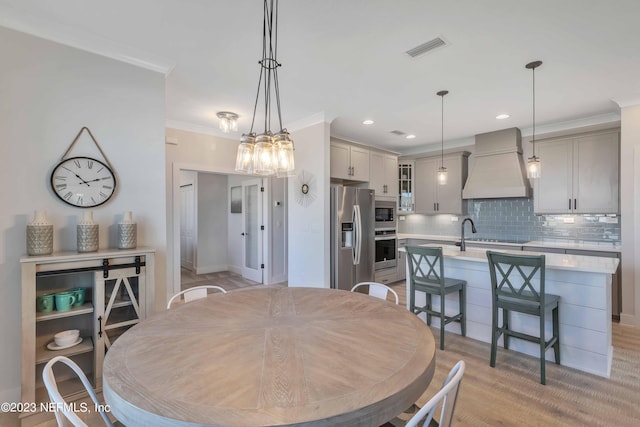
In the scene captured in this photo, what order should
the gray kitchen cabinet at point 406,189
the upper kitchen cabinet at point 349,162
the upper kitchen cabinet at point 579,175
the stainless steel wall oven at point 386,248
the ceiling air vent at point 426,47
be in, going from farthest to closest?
the gray kitchen cabinet at point 406,189
the stainless steel wall oven at point 386,248
the upper kitchen cabinet at point 349,162
the upper kitchen cabinet at point 579,175
the ceiling air vent at point 426,47

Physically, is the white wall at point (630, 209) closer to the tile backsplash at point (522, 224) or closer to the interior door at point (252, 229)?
the tile backsplash at point (522, 224)

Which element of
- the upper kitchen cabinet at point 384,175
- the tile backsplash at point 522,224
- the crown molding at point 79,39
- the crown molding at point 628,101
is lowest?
the tile backsplash at point 522,224

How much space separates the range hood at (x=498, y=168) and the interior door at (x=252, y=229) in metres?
3.68

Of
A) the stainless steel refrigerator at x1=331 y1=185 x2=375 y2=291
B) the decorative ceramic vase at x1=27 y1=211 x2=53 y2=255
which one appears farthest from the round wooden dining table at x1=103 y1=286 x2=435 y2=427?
the stainless steel refrigerator at x1=331 y1=185 x2=375 y2=291

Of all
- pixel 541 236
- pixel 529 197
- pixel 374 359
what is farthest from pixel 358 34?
pixel 541 236

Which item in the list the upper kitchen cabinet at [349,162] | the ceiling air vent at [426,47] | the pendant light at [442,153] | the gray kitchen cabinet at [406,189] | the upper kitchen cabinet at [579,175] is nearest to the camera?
the ceiling air vent at [426,47]

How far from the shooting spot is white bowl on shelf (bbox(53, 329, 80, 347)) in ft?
6.73

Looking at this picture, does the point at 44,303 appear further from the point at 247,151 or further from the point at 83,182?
the point at 247,151

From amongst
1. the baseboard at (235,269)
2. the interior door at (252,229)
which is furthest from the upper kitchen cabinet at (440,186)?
the baseboard at (235,269)

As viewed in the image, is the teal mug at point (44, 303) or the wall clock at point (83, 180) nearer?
the teal mug at point (44, 303)

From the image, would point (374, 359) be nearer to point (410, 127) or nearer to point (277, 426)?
point (277, 426)

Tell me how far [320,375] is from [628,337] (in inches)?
152

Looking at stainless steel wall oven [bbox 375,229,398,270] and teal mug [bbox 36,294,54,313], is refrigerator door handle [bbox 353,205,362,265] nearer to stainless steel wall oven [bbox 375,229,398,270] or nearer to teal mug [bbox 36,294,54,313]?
stainless steel wall oven [bbox 375,229,398,270]

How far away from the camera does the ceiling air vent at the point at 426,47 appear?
7.45 feet
